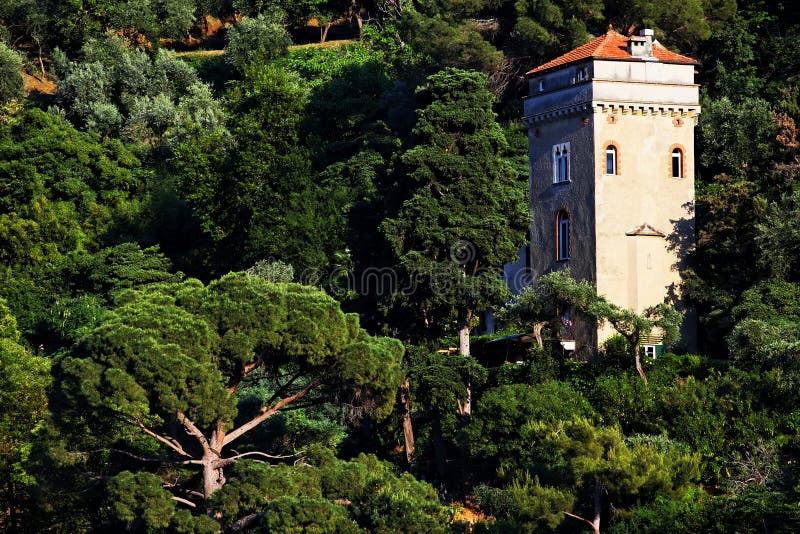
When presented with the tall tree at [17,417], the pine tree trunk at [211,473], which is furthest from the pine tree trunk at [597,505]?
the tall tree at [17,417]

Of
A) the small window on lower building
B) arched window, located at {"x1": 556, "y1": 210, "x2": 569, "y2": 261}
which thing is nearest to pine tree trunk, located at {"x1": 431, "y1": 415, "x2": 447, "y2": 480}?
the small window on lower building

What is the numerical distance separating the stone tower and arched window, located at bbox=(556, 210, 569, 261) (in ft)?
0.11

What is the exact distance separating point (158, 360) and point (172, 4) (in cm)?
5424

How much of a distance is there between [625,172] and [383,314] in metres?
9.19

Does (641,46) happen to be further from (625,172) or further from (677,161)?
(625,172)

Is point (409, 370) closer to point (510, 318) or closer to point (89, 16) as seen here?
point (510, 318)

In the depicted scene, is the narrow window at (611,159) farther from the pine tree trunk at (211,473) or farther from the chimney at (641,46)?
the pine tree trunk at (211,473)

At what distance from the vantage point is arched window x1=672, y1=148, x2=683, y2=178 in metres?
49.9

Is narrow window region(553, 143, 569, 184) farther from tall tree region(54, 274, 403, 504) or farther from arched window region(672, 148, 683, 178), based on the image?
tall tree region(54, 274, 403, 504)

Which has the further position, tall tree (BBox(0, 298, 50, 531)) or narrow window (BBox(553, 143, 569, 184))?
narrow window (BBox(553, 143, 569, 184))

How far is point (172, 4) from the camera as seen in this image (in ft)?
289

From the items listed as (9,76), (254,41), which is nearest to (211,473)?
(9,76)

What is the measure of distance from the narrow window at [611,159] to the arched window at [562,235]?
216 centimetres

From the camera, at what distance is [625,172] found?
4916 centimetres
